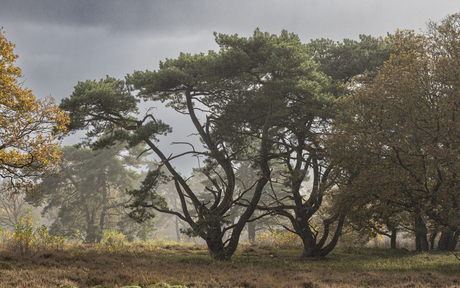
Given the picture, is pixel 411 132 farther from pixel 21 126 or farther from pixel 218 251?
pixel 21 126

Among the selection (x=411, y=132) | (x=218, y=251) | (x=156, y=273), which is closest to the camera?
(x=156, y=273)

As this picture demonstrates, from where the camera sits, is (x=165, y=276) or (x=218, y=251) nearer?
(x=165, y=276)

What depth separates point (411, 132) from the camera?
36.2 ft

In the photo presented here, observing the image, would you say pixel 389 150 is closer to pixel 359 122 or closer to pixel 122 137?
pixel 359 122

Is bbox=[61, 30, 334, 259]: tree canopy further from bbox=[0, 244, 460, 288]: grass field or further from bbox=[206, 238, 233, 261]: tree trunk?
bbox=[0, 244, 460, 288]: grass field

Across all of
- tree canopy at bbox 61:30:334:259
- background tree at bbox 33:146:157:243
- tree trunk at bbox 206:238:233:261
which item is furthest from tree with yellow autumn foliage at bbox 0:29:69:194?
background tree at bbox 33:146:157:243

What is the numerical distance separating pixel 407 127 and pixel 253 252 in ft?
36.5

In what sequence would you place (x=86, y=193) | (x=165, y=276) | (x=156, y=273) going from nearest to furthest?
(x=165, y=276) < (x=156, y=273) < (x=86, y=193)

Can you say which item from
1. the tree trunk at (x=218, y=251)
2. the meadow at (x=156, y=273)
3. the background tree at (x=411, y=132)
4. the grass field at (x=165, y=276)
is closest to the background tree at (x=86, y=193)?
the meadow at (x=156, y=273)

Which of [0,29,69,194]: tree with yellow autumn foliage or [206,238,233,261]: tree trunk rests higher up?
[0,29,69,194]: tree with yellow autumn foliage

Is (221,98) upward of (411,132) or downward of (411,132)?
upward

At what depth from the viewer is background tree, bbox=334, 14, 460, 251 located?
34.5ft

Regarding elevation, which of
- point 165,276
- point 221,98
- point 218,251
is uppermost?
point 221,98

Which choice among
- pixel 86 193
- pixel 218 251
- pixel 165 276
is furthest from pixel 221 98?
pixel 86 193
